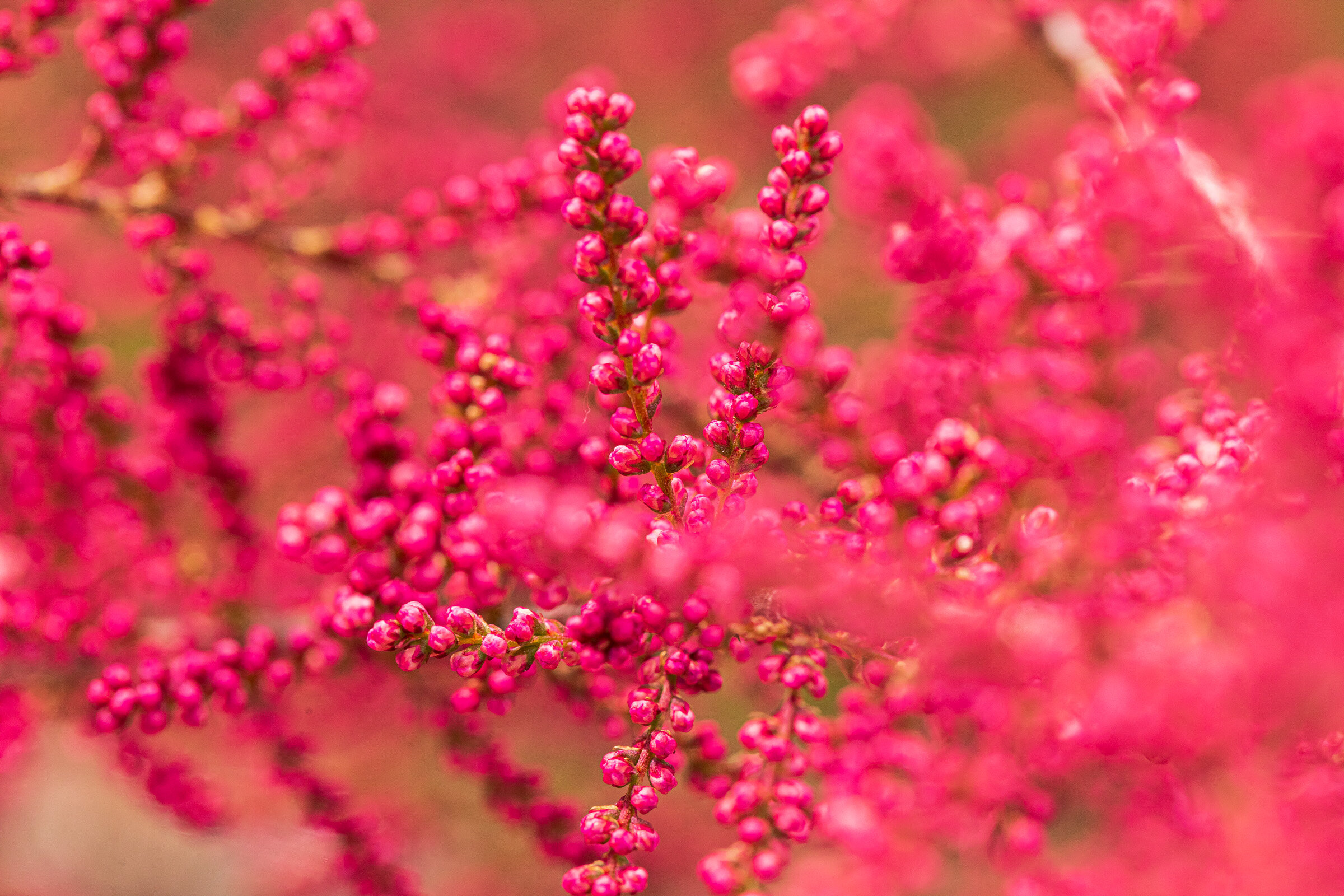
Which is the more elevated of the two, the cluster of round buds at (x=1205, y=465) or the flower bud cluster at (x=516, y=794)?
the cluster of round buds at (x=1205, y=465)

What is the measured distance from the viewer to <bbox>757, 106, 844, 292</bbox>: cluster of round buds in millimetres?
672

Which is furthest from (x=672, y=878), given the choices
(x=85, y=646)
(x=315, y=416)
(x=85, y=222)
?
(x=85, y=222)

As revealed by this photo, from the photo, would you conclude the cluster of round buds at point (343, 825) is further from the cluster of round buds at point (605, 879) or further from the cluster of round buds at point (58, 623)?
the cluster of round buds at point (605, 879)

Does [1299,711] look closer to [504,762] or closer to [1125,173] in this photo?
[1125,173]

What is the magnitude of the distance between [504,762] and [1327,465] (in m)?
0.78

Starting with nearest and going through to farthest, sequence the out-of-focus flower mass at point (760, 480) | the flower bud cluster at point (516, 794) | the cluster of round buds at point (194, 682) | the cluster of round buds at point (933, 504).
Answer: the out-of-focus flower mass at point (760, 480) → the cluster of round buds at point (933, 504) → the cluster of round buds at point (194, 682) → the flower bud cluster at point (516, 794)

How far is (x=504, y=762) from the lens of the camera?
98 cm

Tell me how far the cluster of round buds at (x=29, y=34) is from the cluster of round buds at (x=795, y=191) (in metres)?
0.72

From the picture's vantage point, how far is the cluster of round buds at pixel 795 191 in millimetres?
672

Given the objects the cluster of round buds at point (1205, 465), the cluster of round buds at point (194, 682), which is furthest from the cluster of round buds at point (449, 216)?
the cluster of round buds at point (1205, 465)

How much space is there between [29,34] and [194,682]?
644 millimetres

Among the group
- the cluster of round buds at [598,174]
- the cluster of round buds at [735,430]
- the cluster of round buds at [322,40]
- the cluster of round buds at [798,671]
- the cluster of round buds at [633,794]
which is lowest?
the cluster of round buds at [633,794]

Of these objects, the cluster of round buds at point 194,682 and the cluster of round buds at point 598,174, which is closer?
the cluster of round buds at point 598,174

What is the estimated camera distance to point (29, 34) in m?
0.92
